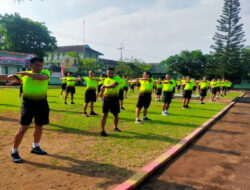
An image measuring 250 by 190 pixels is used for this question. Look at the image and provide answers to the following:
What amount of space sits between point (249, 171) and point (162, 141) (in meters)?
2.10

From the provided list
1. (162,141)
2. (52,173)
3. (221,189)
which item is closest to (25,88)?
(52,173)

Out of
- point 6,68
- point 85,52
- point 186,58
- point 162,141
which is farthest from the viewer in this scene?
point 85,52

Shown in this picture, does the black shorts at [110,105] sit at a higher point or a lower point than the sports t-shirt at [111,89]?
lower

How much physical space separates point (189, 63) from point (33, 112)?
1961 inches

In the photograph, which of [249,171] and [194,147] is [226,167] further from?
[194,147]

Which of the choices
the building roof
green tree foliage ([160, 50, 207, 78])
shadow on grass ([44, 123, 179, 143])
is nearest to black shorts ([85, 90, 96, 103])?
shadow on grass ([44, 123, 179, 143])

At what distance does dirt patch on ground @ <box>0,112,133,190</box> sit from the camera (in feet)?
10.6

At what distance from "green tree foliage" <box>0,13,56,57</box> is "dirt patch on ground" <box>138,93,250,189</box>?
4303 cm

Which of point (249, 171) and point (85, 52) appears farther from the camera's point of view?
point (85, 52)

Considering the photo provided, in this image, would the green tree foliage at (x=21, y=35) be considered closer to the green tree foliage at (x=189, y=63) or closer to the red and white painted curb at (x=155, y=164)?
the green tree foliage at (x=189, y=63)

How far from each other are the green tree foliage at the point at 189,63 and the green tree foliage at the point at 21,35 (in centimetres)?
3020

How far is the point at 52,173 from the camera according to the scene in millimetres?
3572

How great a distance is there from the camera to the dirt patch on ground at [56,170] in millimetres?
3230

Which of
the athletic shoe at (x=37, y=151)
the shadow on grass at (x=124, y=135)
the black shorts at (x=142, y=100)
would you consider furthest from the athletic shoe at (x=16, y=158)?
the black shorts at (x=142, y=100)
